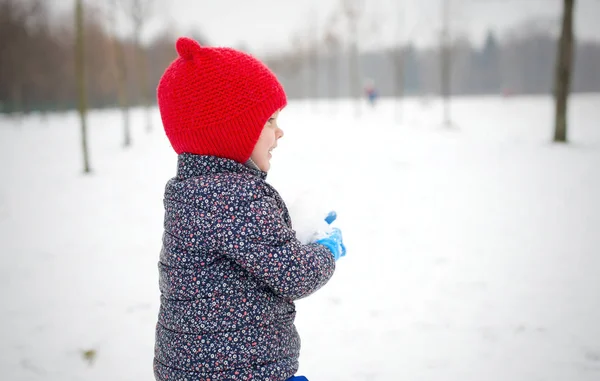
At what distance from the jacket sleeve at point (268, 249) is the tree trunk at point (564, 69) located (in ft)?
37.0

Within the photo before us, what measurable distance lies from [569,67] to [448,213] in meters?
7.24

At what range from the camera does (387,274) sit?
13.3ft

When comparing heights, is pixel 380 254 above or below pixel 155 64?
below

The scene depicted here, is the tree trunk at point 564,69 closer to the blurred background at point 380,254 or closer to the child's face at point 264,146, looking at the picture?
the blurred background at point 380,254

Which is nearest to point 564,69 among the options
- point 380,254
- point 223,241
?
point 380,254

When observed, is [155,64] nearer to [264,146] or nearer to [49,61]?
[49,61]

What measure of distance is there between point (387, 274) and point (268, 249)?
308cm

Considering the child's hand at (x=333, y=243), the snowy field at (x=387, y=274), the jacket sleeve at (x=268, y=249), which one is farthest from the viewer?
the snowy field at (x=387, y=274)

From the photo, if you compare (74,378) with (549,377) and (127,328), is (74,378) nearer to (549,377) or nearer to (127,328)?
(127,328)

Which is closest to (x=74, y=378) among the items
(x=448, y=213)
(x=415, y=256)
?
(x=415, y=256)

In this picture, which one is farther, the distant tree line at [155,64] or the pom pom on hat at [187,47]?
the distant tree line at [155,64]

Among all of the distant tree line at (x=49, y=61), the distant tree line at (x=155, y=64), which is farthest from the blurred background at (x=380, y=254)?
the distant tree line at (x=49, y=61)

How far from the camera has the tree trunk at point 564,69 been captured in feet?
33.2

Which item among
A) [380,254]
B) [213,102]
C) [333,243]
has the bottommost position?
[380,254]
